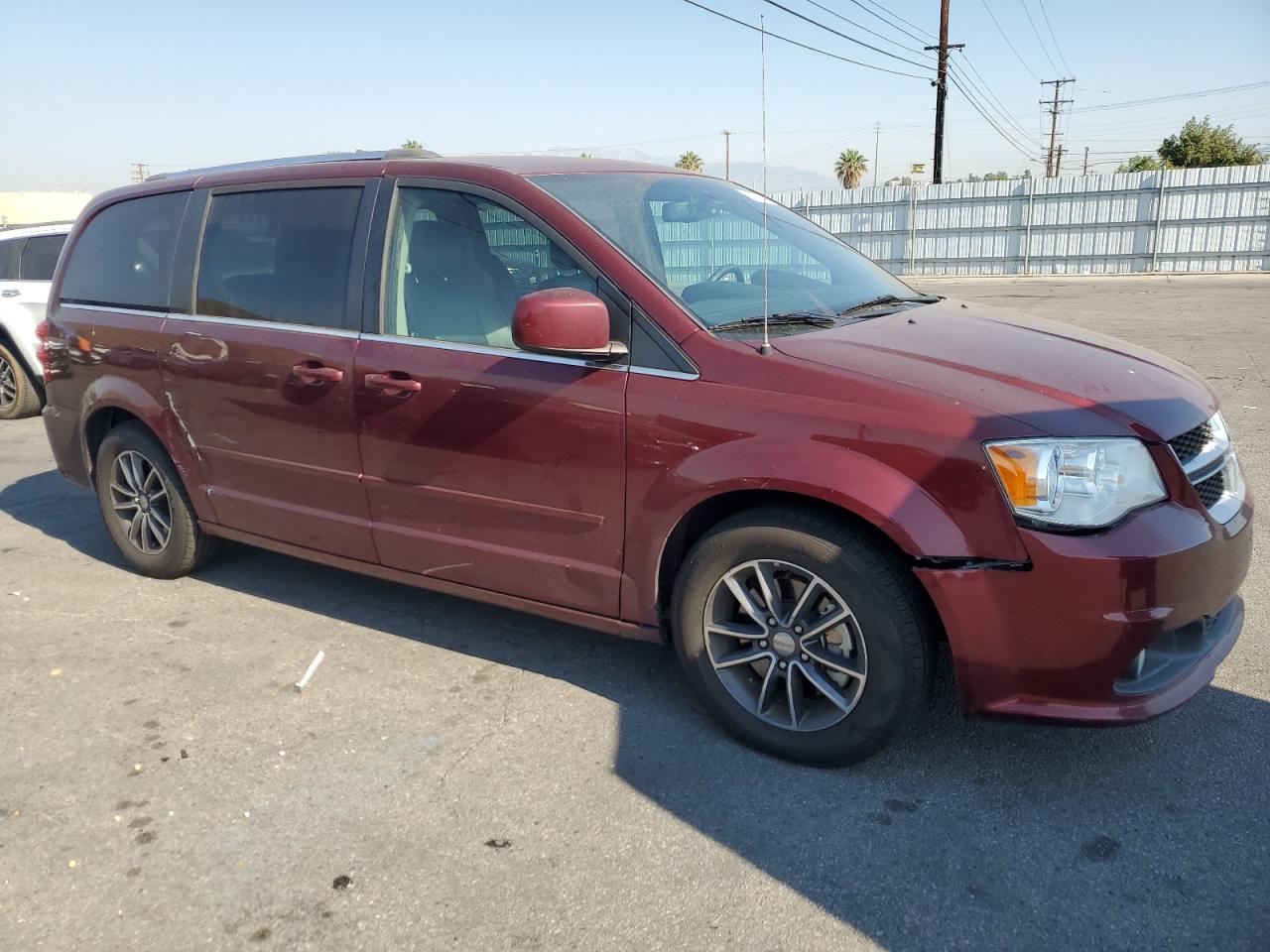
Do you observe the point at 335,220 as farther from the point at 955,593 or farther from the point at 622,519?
the point at 955,593

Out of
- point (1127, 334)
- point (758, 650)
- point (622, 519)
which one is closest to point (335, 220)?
point (622, 519)

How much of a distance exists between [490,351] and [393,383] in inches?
16.5

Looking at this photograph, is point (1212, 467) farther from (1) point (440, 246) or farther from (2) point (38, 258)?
(2) point (38, 258)

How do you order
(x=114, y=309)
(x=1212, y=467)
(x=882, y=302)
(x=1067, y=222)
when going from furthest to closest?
(x=1067, y=222) < (x=114, y=309) < (x=882, y=302) < (x=1212, y=467)

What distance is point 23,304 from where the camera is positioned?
9125mm

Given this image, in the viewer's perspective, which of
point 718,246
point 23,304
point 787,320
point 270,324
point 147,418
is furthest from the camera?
point 23,304

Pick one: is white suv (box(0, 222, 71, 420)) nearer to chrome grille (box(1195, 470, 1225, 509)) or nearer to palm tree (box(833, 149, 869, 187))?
chrome grille (box(1195, 470, 1225, 509))

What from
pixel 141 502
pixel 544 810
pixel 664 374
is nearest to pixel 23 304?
pixel 141 502

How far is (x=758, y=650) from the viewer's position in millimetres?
3025

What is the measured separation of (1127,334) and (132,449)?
1179 cm

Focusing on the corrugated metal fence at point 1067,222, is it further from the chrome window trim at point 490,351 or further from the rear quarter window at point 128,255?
the chrome window trim at point 490,351

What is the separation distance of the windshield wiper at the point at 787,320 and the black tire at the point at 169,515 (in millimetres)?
2851

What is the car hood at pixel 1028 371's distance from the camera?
2631 mm

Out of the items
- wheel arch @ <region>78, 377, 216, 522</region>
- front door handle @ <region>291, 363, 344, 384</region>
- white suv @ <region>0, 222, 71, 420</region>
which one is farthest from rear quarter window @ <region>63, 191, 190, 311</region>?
white suv @ <region>0, 222, 71, 420</region>
